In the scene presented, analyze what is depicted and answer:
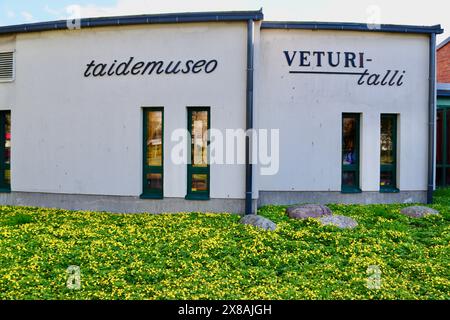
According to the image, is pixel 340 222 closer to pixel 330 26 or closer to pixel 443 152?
pixel 330 26

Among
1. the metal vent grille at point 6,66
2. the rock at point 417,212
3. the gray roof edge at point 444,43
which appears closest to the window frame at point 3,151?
the metal vent grille at point 6,66

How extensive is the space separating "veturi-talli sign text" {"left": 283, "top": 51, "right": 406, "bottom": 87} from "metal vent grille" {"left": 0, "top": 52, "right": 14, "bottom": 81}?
303 inches

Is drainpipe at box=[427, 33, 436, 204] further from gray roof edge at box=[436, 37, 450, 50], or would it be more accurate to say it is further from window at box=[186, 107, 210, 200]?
gray roof edge at box=[436, 37, 450, 50]

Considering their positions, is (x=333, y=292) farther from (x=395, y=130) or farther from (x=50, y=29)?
(x=50, y=29)

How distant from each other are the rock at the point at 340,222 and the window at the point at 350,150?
2482 mm

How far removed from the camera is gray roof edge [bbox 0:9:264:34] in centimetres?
855

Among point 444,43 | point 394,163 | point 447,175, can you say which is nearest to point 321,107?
point 394,163

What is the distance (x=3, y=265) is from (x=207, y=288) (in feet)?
10.6

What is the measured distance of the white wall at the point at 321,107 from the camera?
9945 millimetres

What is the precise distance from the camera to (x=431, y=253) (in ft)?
20.8

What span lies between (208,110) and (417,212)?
5.73 metres

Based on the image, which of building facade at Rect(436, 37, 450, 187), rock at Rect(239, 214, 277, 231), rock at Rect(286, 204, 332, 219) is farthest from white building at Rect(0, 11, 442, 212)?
building facade at Rect(436, 37, 450, 187)
